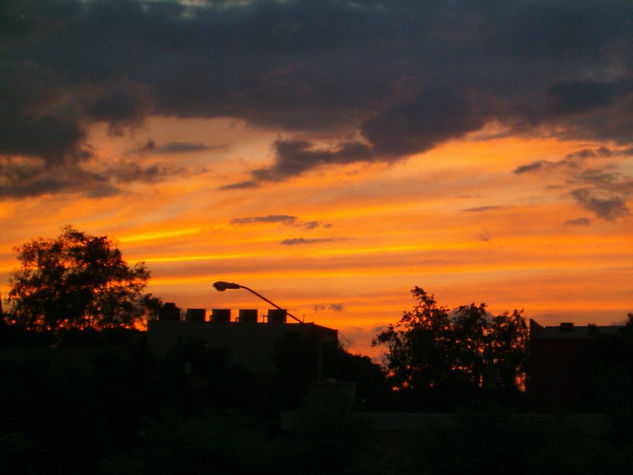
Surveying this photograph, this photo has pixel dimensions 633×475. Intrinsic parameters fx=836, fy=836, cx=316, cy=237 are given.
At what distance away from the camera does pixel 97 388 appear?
3931 centimetres

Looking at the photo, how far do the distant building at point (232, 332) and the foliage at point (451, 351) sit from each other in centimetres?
2622

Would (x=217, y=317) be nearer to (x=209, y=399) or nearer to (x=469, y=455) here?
(x=209, y=399)

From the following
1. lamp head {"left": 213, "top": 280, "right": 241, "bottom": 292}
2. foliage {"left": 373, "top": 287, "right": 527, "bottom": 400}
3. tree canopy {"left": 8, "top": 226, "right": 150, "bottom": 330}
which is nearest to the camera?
lamp head {"left": 213, "top": 280, "right": 241, "bottom": 292}

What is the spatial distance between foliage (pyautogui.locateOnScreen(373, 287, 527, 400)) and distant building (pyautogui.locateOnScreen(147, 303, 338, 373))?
2622 centimetres

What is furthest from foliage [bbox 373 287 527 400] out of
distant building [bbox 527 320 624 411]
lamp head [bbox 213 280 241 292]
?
lamp head [bbox 213 280 241 292]

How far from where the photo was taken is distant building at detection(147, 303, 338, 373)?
74.6 m

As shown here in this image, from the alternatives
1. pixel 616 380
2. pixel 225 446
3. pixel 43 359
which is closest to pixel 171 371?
pixel 43 359

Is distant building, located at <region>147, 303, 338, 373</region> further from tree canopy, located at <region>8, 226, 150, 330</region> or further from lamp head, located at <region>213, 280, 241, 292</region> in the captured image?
lamp head, located at <region>213, 280, 241, 292</region>

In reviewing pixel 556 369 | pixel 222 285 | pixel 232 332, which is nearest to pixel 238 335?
pixel 232 332

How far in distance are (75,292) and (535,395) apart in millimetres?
38575

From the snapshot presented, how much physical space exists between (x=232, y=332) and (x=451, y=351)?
34.1 meters

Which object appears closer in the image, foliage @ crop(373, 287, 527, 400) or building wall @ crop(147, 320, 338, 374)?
foliage @ crop(373, 287, 527, 400)

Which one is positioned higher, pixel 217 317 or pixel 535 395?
pixel 217 317

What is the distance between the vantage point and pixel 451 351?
1806 inches
